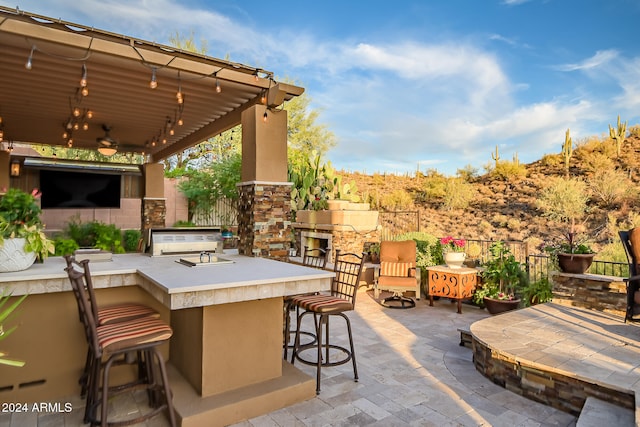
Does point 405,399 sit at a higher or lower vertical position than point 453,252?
lower

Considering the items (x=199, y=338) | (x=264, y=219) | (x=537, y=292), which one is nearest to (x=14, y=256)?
(x=199, y=338)

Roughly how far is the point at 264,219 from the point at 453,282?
335cm

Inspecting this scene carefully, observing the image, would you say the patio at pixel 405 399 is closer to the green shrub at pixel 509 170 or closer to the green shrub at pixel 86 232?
the green shrub at pixel 86 232

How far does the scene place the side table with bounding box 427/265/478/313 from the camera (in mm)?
5902

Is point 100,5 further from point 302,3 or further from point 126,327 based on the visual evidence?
point 126,327

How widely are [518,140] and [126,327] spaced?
18.5 m

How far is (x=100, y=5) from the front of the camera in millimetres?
8453

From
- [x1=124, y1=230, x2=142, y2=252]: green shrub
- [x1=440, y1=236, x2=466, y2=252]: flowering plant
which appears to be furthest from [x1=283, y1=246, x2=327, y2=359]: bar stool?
[x1=124, y1=230, x2=142, y2=252]: green shrub

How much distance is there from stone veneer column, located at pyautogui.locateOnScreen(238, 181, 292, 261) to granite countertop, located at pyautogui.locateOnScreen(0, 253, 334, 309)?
120cm

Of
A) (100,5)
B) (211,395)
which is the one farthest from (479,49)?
(211,395)

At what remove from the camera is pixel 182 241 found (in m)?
3.96

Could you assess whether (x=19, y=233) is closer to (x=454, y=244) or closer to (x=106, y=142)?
(x=106, y=142)

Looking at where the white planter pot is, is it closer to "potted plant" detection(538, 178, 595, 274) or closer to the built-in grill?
the built-in grill

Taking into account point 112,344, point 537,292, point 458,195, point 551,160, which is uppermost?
point 551,160
